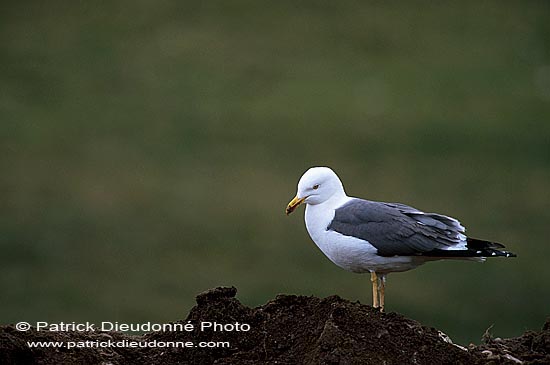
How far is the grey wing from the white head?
0.22 m

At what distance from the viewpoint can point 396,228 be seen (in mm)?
7852

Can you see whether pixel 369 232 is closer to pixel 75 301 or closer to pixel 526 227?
pixel 75 301

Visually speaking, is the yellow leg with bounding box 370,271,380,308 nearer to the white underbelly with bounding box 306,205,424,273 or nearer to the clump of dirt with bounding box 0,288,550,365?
the white underbelly with bounding box 306,205,424,273

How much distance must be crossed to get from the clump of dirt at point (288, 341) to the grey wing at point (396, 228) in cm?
90

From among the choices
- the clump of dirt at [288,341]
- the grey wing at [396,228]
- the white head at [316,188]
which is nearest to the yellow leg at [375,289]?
the grey wing at [396,228]

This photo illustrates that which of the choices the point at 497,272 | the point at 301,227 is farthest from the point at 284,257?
the point at 497,272

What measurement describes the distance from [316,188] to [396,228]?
0.75 metres

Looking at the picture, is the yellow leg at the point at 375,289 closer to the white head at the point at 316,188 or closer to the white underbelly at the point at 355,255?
the white underbelly at the point at 355,255

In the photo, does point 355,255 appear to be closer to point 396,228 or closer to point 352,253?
point 352,253

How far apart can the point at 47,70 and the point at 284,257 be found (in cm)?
841

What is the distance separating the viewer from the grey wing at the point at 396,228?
778 cm

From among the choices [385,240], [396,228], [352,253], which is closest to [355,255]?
[352,253]

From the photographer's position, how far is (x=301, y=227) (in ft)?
62.6

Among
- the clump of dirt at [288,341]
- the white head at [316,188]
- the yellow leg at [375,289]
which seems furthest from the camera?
the white head at [316,188]
